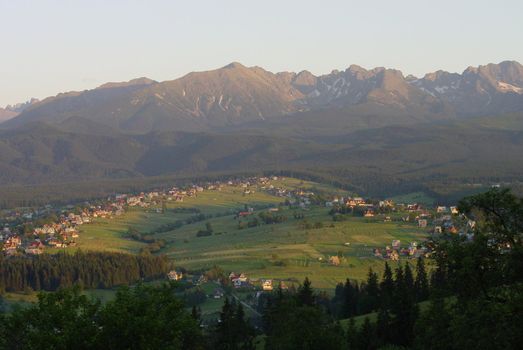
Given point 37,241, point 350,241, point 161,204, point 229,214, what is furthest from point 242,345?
point 161,204

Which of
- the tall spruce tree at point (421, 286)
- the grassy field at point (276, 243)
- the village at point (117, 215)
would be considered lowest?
the grassy field at point (276, 243)

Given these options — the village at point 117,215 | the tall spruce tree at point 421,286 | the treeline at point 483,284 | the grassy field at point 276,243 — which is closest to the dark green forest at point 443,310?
the treeline at point 483,284

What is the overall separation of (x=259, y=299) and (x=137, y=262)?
26.6m

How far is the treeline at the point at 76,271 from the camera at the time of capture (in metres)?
89.1

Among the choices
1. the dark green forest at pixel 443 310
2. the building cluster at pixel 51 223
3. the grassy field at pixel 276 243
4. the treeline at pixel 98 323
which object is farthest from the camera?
the building cluster at pixel 51 223

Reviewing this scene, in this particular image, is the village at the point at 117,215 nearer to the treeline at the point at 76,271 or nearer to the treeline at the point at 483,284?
the treeline at the point at 76,271

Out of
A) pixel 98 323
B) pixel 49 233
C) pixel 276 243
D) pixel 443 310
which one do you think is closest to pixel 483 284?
pixel 443 310

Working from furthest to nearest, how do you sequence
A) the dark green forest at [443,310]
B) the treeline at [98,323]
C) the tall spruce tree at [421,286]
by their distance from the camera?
the tall spruce tree at [421,286] < the treeline at [98,323] < the dark green forest at [443,310]

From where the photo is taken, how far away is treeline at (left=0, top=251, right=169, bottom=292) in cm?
8906

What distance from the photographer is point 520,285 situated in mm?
22891

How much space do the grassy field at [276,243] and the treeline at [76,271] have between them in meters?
6.36

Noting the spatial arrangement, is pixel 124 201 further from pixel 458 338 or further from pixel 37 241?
pixel 458 338

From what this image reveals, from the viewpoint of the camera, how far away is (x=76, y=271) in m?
92.9

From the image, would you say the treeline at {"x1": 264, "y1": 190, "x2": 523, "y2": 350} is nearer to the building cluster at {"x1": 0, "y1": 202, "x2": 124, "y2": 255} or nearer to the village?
the village
